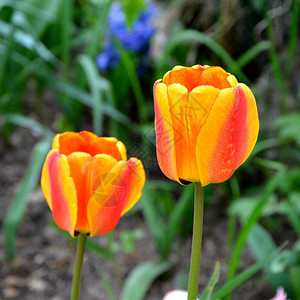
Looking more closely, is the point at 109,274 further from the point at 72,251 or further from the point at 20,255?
the point at 20,255

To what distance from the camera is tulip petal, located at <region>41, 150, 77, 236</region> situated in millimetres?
470

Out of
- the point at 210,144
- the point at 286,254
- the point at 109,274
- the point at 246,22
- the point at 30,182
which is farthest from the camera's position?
the point at 246,22

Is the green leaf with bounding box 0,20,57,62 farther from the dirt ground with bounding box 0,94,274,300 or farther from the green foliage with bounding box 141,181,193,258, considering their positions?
the green foliage with bounding box 141,181,193,258

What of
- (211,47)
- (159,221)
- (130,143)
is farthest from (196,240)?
(211,47)

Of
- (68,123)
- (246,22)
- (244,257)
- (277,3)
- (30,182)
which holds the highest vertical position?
(246,22)

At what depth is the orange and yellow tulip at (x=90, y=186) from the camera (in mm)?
459

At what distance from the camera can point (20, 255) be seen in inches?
68.1

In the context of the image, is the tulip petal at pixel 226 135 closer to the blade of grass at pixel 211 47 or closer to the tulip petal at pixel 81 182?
the tulip petal at pixel 81 182

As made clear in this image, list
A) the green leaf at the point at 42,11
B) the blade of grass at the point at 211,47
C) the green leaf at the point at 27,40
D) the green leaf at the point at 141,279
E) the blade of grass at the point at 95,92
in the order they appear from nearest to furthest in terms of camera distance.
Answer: the green leaf at the point at 141,279
the blade of grass at the point at 95,92
the blade of grass at the point at 211,47
the green leaf at the point at 27,40
the green leaf at the point at 42,11

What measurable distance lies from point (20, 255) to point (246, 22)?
54.6 inches

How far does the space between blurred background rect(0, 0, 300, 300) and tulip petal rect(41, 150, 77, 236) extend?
49 cm

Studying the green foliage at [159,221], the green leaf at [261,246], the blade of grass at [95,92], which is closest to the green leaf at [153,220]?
the green foliage at [159,221]

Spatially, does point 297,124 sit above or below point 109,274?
above

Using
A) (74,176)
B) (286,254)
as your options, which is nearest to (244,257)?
(286,254)
